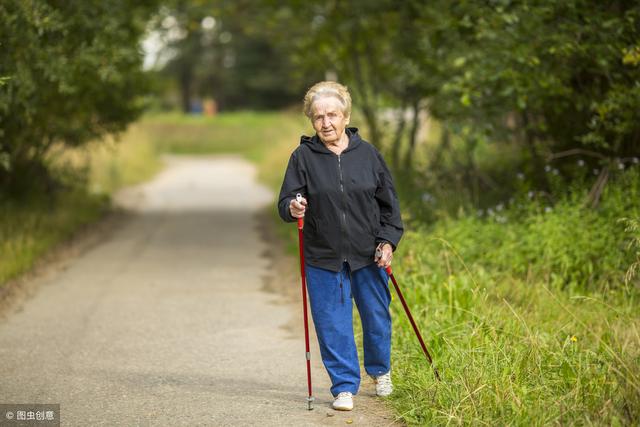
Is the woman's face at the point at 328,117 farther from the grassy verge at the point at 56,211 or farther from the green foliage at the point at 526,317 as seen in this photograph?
the grassy verge at the point at 56,211

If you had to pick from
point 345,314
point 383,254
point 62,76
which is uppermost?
point 62,76

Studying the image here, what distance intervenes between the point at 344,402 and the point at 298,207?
1.16 m

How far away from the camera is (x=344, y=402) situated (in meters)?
5.25

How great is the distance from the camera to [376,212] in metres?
5.34

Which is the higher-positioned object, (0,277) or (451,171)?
(451,171)

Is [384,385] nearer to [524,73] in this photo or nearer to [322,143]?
[322,143]

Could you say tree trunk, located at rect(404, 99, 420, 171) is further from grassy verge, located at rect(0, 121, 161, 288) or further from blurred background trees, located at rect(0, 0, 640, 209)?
grassy verge, located at rect(0, 121, 161, 288)

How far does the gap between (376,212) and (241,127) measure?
3932cm

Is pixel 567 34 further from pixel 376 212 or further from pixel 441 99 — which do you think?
pixel 376 212

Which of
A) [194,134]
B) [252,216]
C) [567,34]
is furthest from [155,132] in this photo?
[567,34]

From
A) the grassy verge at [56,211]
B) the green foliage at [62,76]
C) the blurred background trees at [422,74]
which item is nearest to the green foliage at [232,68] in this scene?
the grassy verge at [56,211]

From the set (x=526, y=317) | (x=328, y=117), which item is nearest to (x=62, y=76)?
(x=328, y=117)

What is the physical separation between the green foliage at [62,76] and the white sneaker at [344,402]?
122 inches

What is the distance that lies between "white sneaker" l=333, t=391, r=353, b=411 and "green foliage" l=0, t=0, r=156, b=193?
3.10 metres
